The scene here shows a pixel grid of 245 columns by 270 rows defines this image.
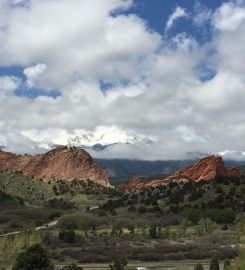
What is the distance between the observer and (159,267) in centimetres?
6962

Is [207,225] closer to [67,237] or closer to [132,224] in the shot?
[132,224]

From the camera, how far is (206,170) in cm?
18662

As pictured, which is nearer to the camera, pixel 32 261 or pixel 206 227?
pixel 32 261

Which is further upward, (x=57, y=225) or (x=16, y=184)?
(x=16, y=184)

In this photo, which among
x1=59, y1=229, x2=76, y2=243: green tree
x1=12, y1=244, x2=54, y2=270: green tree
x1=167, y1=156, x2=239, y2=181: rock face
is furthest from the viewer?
x1=167, y1=156, x2=239, y2=181: rock face

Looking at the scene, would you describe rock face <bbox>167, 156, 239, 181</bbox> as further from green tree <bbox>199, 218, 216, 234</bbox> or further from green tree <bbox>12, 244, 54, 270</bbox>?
green tree <bbox>12, 244, 54, 270</bbox>

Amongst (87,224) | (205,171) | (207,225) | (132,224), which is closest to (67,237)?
(87,224)

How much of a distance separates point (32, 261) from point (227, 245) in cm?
4905

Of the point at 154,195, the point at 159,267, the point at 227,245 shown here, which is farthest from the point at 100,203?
the point at 159,267

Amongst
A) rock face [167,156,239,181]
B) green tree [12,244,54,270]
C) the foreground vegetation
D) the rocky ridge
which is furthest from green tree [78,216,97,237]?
rock face [167,156,239,181]

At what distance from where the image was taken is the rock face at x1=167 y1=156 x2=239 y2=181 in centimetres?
18125

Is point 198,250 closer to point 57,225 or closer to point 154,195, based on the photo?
point 57,225

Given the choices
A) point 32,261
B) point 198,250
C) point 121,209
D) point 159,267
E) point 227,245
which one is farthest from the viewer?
point 121,209

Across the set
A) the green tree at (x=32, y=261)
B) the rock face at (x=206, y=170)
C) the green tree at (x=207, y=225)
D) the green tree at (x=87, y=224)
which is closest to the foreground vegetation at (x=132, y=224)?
the green tree at (x=207, y=225)
